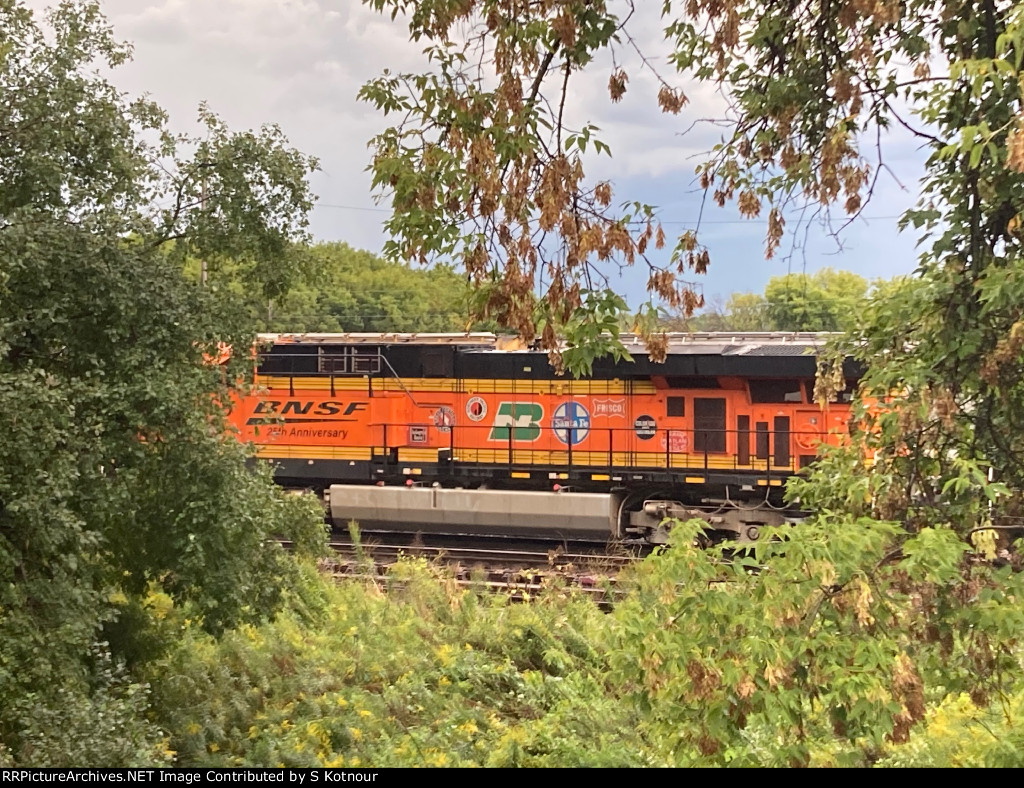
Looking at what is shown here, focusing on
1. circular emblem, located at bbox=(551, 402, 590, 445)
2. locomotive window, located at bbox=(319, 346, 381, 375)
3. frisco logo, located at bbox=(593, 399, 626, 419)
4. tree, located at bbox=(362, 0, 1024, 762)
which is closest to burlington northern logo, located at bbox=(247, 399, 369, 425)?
locomotive window, located at bbox=(319, 346, 381, 375)

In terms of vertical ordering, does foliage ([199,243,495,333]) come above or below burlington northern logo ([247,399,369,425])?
above

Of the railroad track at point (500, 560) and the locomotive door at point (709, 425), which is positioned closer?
the railroad track at point (500, 560)

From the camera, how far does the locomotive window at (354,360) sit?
16.3 metres

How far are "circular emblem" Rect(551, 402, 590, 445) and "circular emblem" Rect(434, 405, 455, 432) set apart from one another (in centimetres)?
190

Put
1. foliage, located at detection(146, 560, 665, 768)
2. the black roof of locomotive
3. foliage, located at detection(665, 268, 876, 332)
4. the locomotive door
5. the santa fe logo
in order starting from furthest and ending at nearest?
foliage, located at detection(665, 268, 876, 332), the santa fe logo, the locomotive door, the black roof of locomotive, foliage, located at detection(146, 560, 665, 768)

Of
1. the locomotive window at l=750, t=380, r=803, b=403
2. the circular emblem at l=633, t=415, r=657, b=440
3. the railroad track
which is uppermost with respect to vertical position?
the locomotive window at l=750, t=380, r=803, b=403

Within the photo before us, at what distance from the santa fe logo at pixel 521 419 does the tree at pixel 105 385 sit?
7.83 meters

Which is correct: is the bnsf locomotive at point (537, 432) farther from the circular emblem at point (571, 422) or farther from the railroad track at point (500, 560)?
the railroad track at point (500, 560)

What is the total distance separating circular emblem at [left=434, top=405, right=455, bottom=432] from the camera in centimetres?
1639

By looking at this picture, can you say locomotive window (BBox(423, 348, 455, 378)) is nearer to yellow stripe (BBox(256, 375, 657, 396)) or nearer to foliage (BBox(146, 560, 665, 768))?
yellow stripe (BBox(256, 375, 657, 396))

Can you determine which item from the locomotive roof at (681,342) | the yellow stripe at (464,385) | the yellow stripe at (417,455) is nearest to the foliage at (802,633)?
the locomotive roof at (681,342)

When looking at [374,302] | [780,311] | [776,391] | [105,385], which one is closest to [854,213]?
[105,385]

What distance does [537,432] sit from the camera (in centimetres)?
Answer: 1606

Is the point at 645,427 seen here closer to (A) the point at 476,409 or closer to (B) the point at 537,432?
(B) the point at 537,432
